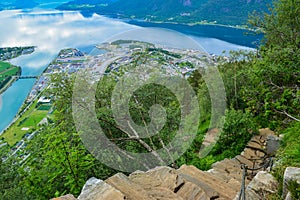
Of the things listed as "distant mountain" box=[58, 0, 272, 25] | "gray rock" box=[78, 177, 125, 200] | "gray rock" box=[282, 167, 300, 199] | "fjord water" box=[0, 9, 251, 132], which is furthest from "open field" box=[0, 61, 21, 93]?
"distant mountain" box=[58, 0, 272, 25]

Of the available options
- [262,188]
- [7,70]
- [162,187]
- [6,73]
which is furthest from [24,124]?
[262,188]

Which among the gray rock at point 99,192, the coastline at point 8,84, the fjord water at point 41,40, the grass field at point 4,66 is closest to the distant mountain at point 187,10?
the fjord water at point 41,40

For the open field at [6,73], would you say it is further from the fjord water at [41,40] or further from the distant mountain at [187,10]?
the distant mountain at [187,10]

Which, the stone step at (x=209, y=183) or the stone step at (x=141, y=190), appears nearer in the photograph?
the stone step at (x=141, y=190)

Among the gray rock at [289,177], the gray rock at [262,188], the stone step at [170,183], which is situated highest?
the gray rock at [289,177]

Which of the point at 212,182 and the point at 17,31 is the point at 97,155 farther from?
the point at 17,31

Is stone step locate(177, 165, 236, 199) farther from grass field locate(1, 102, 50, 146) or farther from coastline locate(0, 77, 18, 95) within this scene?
coastline locate(0, 77, 18, 95)
